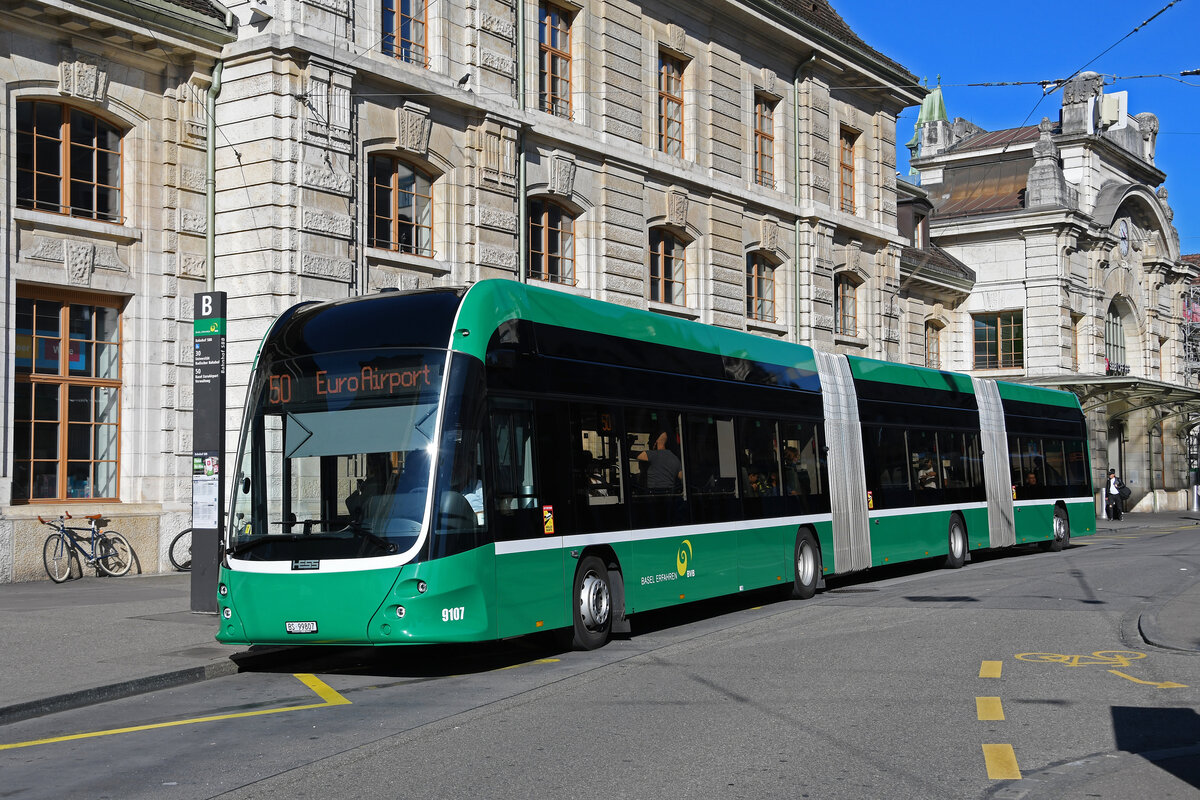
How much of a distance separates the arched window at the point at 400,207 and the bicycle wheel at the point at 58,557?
22.1ft

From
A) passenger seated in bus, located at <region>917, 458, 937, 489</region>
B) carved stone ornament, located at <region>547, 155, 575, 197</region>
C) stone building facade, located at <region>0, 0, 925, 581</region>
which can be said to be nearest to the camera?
stone building facade, located at <region>0, 0, 925, 581</region>

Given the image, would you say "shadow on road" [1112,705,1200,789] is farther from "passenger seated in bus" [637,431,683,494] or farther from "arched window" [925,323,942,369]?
"arched window" [925,323,942,369]

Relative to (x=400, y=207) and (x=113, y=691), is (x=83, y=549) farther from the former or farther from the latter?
(x=113, y=691)

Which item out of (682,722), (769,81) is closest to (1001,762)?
(682,722)

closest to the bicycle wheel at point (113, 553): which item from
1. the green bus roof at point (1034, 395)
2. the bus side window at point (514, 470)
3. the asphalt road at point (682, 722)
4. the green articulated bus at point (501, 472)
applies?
the asphalt road at point (682, 722)

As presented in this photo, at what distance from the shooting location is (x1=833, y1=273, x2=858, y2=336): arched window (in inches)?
1366

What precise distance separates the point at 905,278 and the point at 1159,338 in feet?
71.4

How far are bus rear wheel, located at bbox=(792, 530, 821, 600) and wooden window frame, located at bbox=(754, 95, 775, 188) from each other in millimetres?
15763

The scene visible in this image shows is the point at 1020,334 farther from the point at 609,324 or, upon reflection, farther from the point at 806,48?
the point at 609,324

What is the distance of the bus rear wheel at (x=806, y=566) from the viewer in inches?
663

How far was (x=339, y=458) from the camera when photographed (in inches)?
410

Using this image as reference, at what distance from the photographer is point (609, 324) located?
13.0 m

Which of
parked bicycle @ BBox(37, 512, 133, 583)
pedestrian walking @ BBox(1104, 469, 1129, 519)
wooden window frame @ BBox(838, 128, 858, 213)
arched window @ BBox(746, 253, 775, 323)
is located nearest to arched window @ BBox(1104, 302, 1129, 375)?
pedestrian walking @ BBox(1104, 469, 1129, 519)

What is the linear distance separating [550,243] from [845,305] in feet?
41.0
